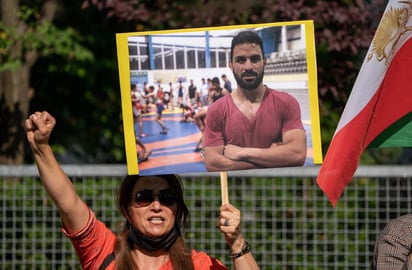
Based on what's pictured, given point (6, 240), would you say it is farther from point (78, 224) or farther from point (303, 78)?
point (303, 78)

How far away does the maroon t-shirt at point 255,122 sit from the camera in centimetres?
463

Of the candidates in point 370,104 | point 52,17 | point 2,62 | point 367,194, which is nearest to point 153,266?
point 370,104

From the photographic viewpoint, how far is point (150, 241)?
187 inches

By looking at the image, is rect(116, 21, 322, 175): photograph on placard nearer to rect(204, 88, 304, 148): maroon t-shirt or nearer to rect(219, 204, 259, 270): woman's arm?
rect(204, 88, 304, 148): maroon t-shirt

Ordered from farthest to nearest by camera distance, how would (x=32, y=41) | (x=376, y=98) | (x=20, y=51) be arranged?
(x=20, y=51) → (x=32, y=41) → (x=376, y=98)

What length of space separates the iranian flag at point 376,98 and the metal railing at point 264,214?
9.67ft

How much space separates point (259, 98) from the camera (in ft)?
15.2

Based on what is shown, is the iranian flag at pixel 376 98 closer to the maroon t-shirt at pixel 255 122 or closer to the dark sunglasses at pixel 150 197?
the maroon t-shirt at pixel 255 122

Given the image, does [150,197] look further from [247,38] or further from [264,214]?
[264,214]

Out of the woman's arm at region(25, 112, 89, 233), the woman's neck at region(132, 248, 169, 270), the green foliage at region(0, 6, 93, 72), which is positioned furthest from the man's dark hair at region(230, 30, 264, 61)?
the green foliage at region(0, 6, 93, 72)

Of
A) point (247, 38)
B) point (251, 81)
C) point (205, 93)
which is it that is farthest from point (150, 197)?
point (247, 38)

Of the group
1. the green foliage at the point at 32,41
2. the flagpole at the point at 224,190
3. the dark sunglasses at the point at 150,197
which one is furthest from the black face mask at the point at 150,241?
the green foliage at the point at 32,41

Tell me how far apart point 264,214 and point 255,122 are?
293 cm

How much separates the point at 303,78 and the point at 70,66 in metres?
5.68
